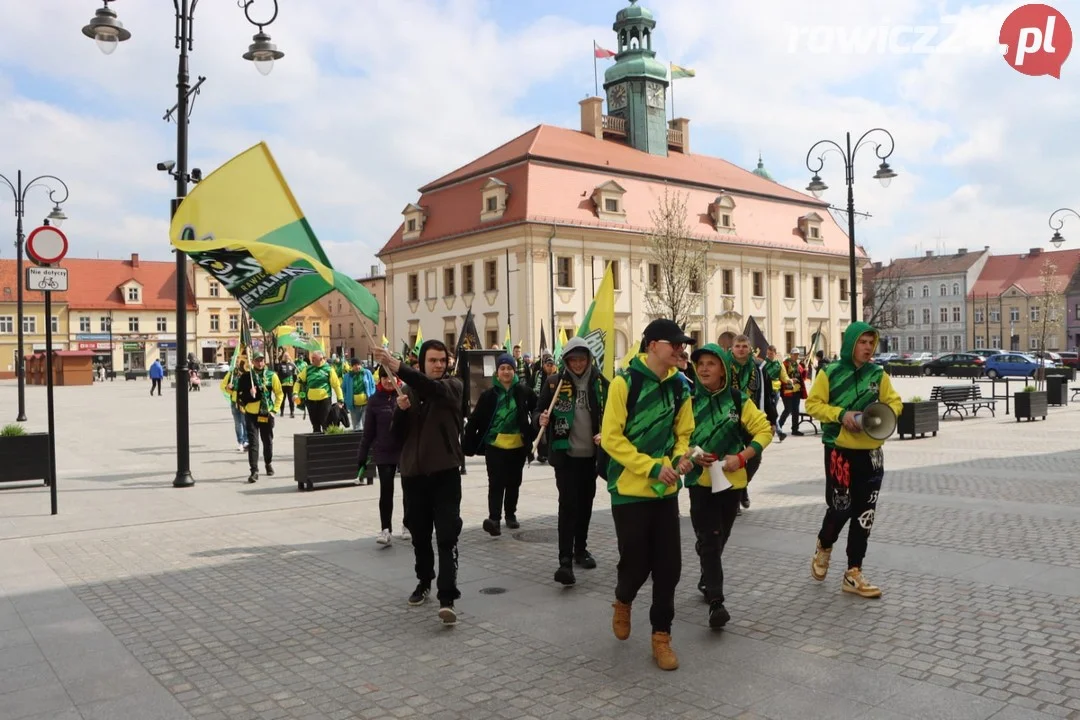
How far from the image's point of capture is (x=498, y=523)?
9.15m

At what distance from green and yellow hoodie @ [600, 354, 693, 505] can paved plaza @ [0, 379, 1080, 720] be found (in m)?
1.00

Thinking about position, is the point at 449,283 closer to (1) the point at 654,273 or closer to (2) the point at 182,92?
(1) the point at 654,273

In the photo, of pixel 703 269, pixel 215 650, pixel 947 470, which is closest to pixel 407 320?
pixel 703 269

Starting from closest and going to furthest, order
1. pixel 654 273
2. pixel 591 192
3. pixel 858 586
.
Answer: pixel 858 586 < pixel 591 192 < pixel 654 273

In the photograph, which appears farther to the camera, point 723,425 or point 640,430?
point 723,425

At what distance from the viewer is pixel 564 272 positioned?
53531mm

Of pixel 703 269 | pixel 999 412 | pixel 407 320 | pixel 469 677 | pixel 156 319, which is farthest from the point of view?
pixel 156 319

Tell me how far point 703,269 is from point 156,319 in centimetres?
5809

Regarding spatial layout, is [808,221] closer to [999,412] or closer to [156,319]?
[999,412]

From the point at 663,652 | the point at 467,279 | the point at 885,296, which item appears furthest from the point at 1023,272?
the point at 663,652

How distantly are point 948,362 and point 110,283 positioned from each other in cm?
7268

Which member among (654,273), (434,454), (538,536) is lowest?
(538,536)

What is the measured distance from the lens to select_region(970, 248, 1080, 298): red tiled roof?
305ft

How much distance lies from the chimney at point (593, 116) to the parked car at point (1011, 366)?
27.5m
